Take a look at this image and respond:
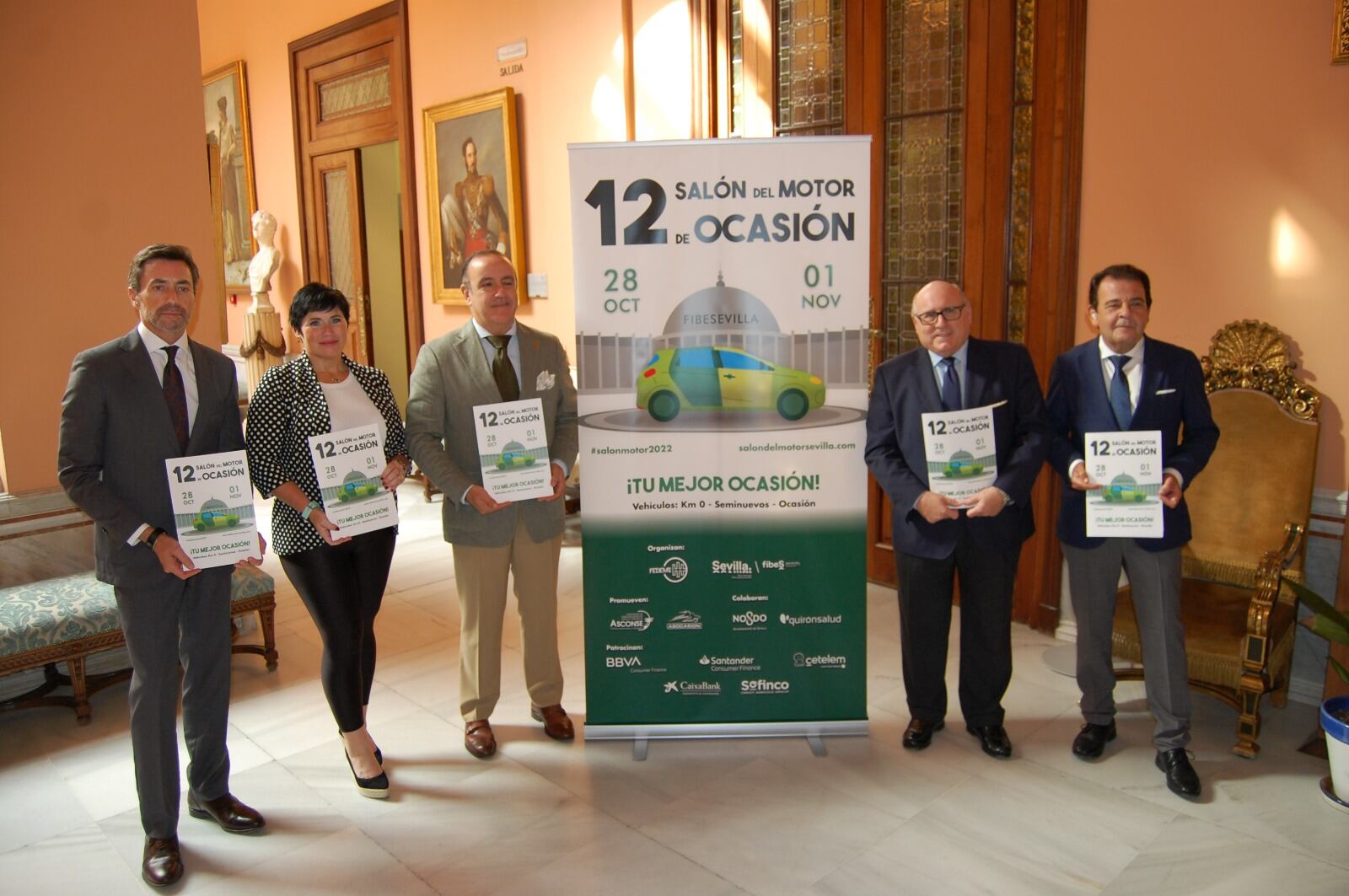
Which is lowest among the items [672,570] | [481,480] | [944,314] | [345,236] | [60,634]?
[60,634]

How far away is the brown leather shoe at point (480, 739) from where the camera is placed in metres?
3.58

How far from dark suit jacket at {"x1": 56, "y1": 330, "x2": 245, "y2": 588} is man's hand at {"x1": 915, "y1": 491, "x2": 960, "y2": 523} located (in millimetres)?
2278

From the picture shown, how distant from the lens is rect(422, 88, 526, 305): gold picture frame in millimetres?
7133

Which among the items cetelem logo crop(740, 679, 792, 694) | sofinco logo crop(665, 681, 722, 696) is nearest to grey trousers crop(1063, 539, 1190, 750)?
cetelem logo crop(740, 679, 792, 694)

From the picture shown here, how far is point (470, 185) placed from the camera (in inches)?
295

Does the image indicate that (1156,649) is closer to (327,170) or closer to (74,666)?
(74,666)

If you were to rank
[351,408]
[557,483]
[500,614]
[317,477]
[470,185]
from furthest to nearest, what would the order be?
1. [470,185]
2. [500,614]
3. [557,483]
4. [351,408]
5. [317,477]

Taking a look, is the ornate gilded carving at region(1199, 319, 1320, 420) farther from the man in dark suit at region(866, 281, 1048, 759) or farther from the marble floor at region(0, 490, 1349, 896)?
the marble floor at region(0, 490, 1349, 896)

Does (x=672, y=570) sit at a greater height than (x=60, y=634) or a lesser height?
greater

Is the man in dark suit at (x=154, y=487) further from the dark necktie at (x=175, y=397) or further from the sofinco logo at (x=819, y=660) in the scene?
the sofinco logo at (x=819, y=660)

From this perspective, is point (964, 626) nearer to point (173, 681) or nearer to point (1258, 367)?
point (1258, 367)

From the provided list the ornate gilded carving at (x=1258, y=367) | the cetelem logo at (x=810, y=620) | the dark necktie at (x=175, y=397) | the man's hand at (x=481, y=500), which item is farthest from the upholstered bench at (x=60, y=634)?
the ornate gilded carving at (x=1258, y=367)

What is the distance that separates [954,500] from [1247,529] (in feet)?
4.72

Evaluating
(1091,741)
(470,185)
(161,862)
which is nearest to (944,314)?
(1091,741)
